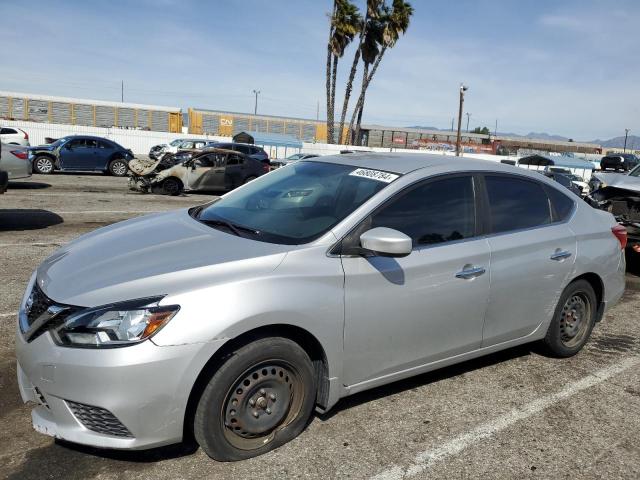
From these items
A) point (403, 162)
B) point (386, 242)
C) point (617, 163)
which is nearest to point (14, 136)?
point (403, 162)

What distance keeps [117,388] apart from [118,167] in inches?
→ 778

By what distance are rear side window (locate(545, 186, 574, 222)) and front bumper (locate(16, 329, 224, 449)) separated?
296 centimetres

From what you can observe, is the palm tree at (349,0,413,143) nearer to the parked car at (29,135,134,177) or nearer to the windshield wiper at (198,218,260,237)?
the parked car at (29,135,134,177)

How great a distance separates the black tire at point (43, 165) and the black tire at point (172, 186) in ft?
22.0

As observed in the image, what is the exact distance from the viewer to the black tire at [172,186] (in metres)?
15.4

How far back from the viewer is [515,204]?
400 cm

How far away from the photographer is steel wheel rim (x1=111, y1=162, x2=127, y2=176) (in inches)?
812

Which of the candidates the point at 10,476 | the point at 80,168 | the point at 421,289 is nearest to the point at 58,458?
the point at 10,476

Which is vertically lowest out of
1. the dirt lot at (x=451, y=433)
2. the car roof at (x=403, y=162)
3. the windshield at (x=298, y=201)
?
the dirt lot at (x=451, y=433)

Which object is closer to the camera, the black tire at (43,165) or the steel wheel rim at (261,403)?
the steel wheel rim at (261,403)

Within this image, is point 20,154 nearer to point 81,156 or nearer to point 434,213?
point 81,156

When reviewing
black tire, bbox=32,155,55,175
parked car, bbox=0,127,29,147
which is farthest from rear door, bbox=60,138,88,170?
parked car, bbox=0,127,29,147

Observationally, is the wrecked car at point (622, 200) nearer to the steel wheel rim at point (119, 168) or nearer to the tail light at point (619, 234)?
the tail light at point (619, 234)

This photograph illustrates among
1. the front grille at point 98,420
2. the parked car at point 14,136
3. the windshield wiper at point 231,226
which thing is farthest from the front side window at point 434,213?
the parked car at point 14,136
